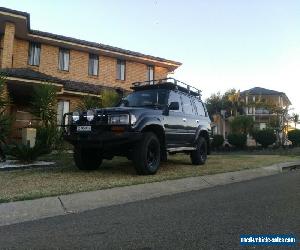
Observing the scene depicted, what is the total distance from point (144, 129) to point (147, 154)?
56 centimetres

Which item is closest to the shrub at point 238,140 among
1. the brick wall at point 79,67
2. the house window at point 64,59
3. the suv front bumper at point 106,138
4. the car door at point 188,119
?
the brick wall at point 79,67

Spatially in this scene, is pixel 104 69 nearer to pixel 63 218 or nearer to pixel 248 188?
pixel 248 188

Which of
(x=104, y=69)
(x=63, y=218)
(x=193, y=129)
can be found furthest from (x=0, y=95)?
(x=104, y=69)

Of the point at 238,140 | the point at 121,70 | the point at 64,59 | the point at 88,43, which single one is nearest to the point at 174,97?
the point at 88,43

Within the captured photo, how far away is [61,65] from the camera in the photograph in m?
22.0

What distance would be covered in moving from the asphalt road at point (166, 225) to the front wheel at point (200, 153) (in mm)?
4666

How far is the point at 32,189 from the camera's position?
6188 millimetres

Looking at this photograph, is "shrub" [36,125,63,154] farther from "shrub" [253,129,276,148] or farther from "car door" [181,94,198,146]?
"shrub" [253,129,276,148]

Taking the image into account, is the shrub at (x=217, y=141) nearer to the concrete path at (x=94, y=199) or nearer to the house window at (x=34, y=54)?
the house window at (x=34, y=54)

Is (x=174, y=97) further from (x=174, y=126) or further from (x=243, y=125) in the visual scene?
(x=243, y=125)

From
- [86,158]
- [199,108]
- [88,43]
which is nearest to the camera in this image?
[86,158]

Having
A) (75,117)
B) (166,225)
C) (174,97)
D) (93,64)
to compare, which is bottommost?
(166,225)

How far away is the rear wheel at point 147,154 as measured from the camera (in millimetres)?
7656

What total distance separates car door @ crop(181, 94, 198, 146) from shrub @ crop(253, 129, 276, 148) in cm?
1611
